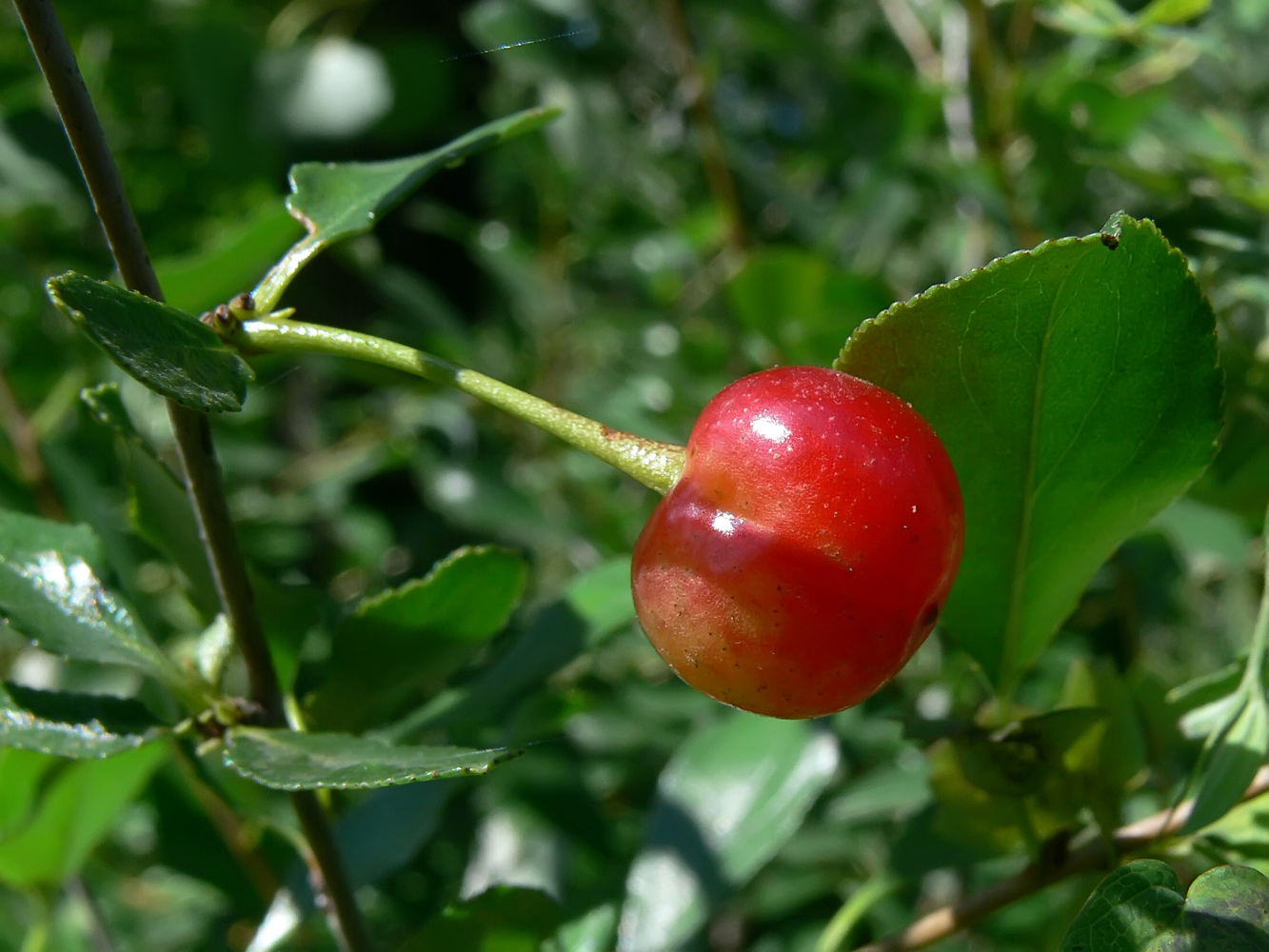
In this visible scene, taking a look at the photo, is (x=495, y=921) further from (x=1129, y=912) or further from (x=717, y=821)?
(x=1129, y=912)

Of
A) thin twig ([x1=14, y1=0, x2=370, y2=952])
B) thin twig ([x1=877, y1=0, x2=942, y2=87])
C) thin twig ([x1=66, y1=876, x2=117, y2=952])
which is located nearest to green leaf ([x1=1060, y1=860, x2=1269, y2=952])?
thin twig ([x1=14, y1=0, x2=370, y2=952])

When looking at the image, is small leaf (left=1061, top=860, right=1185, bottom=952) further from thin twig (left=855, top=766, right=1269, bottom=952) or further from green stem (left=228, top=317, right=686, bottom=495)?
green stem (left=228, top=317, right=686, bottom=495)

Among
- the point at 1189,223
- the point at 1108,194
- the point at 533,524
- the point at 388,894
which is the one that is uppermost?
the point at 1189,223

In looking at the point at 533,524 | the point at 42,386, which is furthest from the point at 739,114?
the point at 42,386

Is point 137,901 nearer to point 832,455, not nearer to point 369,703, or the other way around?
point 369,703

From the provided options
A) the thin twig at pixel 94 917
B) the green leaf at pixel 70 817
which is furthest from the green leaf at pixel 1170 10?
the thin twig at pixel 94 917

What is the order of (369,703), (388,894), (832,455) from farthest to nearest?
(388,894), (369,703), (832,455)
